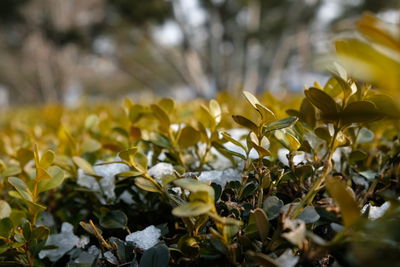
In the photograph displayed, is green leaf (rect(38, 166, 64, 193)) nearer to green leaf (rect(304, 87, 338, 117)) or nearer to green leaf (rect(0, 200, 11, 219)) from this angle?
green leaf (rect(0, 200, 11, 219))

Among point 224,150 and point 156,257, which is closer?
point 156,257

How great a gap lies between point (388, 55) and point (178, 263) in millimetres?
353

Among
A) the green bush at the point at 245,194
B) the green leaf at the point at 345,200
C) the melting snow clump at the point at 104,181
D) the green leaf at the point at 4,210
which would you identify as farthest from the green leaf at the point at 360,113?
the green leaf at the point at 4,210

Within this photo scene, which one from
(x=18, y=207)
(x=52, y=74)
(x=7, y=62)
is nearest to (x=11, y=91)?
(x=7, y=62)

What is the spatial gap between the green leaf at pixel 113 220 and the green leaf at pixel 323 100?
0.32 m

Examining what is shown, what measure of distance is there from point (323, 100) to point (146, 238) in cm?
30

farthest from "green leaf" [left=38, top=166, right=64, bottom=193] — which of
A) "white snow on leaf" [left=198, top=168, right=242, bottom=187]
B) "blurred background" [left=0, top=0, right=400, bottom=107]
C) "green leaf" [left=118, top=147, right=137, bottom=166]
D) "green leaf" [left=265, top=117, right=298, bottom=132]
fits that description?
"blurred background" [left=0, top=0, right=400, bottom=107]

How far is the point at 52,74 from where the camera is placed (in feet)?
43.7

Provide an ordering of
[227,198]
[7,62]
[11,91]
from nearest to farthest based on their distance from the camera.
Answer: [227,198]
[7,62]
[11,91]

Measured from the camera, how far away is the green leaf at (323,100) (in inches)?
17.2

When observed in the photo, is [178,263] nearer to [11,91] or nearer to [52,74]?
[52,74]

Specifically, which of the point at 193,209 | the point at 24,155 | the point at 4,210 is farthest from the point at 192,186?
the point at 24,155

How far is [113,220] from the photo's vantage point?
0.56m

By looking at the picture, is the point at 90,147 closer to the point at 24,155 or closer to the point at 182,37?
the point at 24,155
